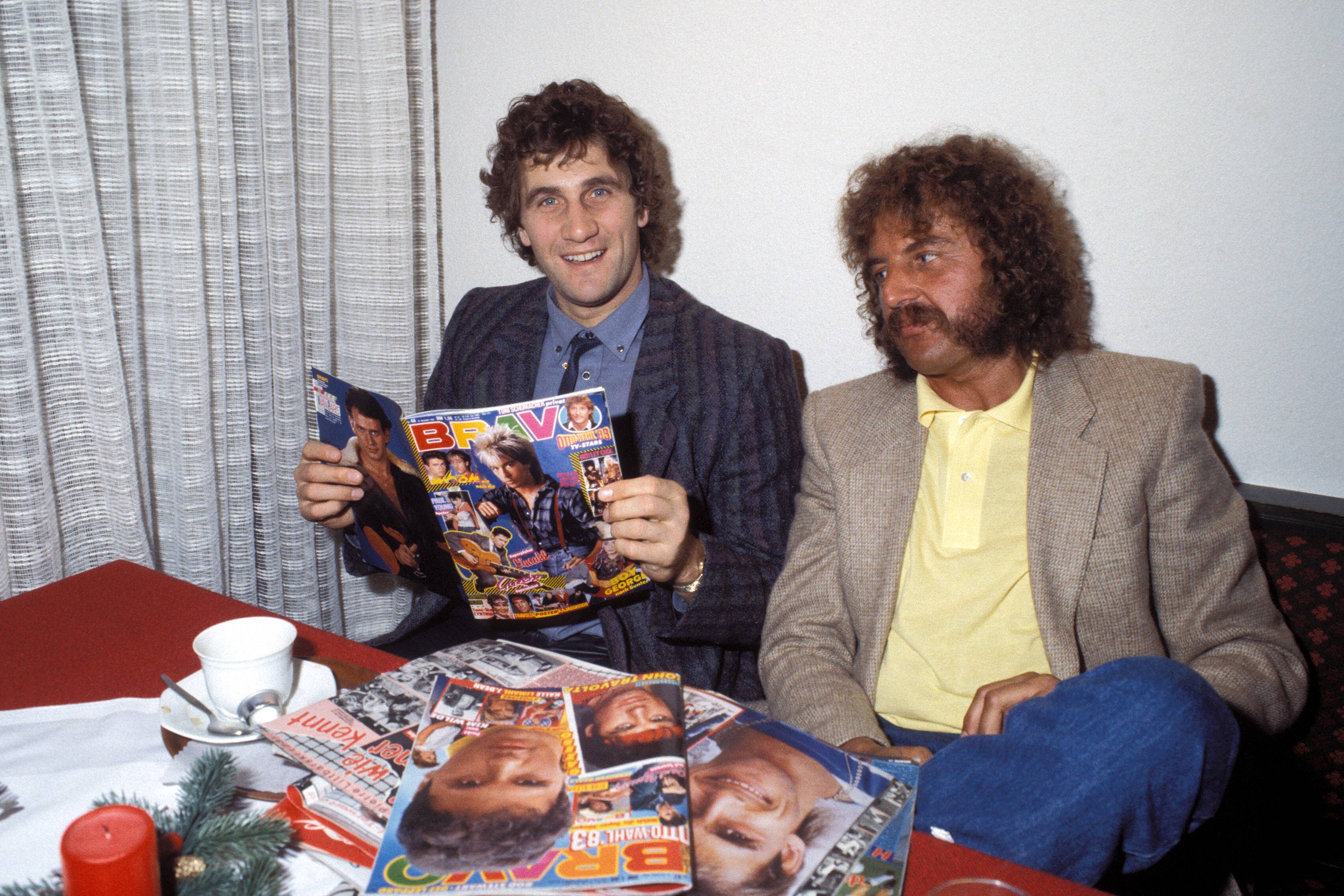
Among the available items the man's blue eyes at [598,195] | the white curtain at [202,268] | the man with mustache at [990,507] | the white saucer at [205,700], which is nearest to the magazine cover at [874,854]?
the man with mustache at [990,507]

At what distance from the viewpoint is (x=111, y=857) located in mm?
524

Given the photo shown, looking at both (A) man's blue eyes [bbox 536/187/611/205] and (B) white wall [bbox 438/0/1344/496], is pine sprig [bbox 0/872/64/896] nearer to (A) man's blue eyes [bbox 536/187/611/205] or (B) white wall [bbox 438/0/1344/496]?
(A) man's blue eyes [bbox 536/187/611/205]

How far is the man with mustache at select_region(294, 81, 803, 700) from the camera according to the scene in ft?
4.65

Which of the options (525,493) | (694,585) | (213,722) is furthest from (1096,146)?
(213,722)

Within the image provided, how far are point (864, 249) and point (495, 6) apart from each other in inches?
45.4

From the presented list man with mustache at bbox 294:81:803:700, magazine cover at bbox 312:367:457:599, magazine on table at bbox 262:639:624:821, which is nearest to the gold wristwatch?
man with mustache at bbox 294:81:803:700

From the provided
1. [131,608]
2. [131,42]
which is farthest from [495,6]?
[131,608]

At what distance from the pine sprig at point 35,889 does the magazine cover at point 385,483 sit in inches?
25.0

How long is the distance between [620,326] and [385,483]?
22.3 inches

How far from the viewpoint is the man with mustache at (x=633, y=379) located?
1417 mm

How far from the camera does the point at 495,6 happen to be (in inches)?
78.9

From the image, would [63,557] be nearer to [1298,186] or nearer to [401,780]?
[401,780]

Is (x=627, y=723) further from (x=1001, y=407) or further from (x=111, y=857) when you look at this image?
(x=1001, y=407)

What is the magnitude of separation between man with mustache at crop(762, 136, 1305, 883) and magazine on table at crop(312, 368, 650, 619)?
343mm
